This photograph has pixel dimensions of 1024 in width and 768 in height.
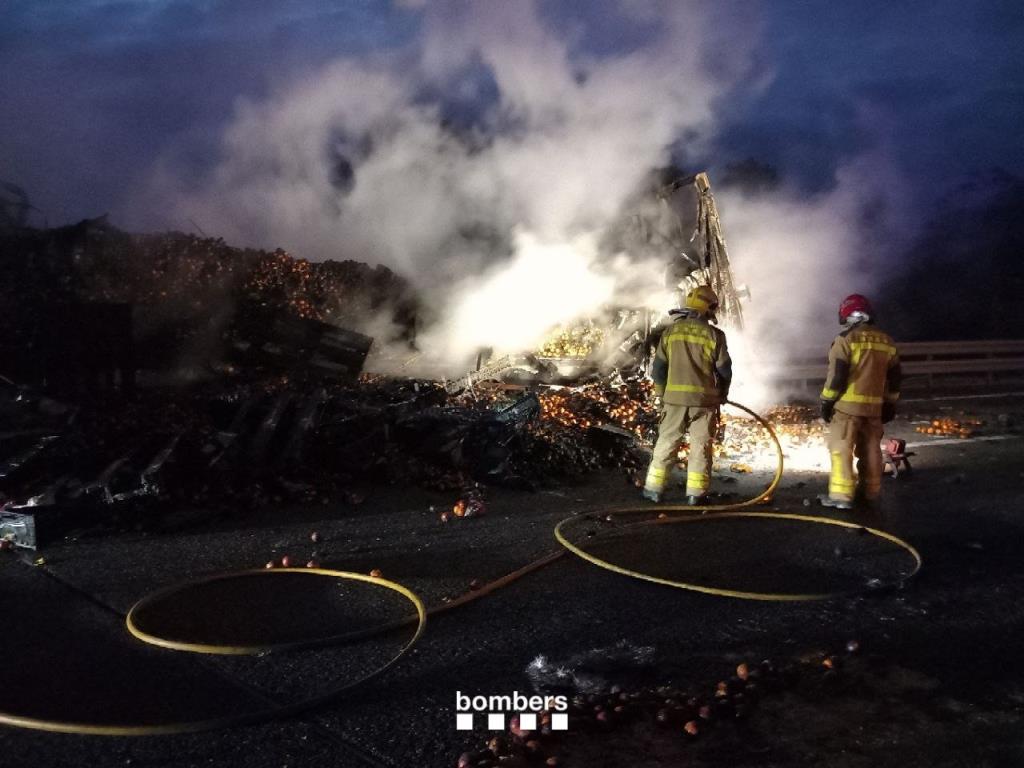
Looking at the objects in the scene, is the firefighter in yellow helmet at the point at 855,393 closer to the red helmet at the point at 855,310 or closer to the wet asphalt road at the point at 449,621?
the red helmet at the point at 855,310

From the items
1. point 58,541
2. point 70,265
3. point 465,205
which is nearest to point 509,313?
point 465,205

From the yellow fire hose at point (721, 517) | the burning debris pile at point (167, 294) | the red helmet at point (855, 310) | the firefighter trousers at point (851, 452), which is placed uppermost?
the burning debris pile at point (167, 294)

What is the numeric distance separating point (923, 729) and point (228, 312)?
866 centimetres

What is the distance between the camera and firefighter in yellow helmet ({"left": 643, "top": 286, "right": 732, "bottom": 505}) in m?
6.91

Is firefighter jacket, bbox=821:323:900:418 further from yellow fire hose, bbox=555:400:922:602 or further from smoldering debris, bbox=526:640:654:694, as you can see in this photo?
smoldering debris, bbox=526:640:654:694

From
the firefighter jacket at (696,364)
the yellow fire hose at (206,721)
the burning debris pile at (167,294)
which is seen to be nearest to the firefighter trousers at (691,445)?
the firefighter jacket at (696,364)

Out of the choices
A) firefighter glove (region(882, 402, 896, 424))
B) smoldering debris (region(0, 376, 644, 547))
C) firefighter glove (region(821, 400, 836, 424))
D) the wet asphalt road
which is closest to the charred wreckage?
smoldering debris (region(0, 376, 644, 547))

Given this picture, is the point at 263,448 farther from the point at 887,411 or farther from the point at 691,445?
the point at 887,411

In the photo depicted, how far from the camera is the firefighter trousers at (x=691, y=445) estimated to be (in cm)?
696

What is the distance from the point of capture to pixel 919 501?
285 inches

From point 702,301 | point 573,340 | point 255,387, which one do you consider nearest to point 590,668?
point 702,301

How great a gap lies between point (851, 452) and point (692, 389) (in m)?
1.46

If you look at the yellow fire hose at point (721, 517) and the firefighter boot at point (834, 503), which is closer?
the yellow fire hose at point (721, 517)

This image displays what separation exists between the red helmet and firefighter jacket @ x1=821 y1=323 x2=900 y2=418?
11 centimetres
